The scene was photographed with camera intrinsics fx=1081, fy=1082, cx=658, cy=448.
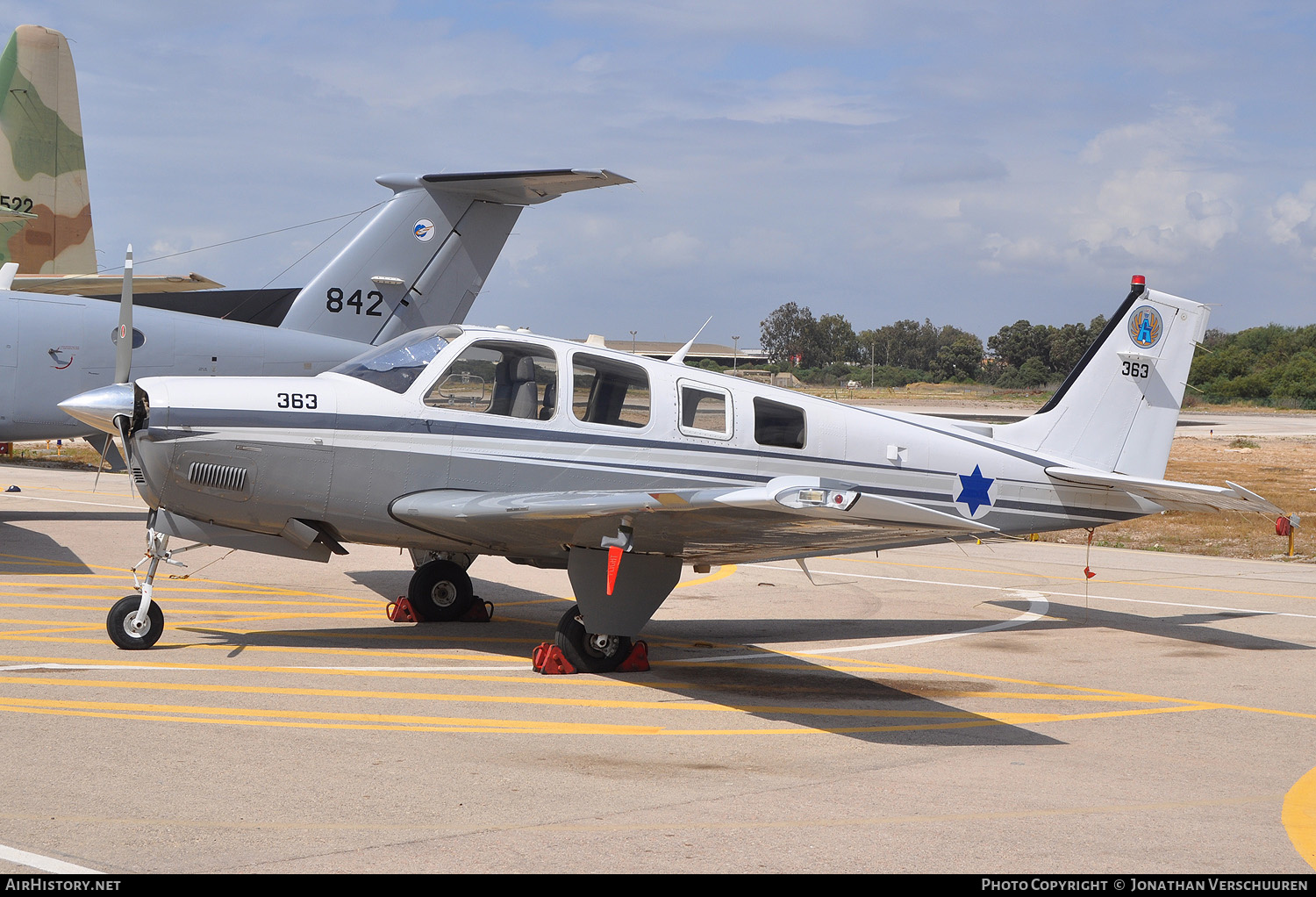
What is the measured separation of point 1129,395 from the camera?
11219 mm

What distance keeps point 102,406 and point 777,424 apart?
17.4 feet

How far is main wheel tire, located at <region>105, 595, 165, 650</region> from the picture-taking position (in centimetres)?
826

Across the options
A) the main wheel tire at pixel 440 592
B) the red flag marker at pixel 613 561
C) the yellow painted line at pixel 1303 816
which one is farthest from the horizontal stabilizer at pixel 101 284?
the yellow painted line at pixel 1303 816

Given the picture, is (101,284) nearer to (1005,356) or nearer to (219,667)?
(219,667)

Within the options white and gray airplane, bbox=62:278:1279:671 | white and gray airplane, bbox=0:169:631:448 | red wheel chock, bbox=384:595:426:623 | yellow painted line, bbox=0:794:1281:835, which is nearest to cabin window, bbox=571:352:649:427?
white and gray airplane, bbox=62:278:1279:671

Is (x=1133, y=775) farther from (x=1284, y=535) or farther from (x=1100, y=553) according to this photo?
(x=1284, y=535)

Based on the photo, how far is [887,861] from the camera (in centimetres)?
451

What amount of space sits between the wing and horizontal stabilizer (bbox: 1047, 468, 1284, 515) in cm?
236

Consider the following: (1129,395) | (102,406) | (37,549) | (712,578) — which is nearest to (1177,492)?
(1129,395)

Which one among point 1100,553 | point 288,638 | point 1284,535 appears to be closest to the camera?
point 288,638

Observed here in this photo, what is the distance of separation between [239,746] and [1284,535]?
18421mm

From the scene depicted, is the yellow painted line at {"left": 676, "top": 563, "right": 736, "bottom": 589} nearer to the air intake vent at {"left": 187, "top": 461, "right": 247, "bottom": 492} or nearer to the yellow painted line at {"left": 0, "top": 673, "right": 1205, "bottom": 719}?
the yellow painted line at {"left": 0, "top": 673, "right": 1205, "bottom": 719}
